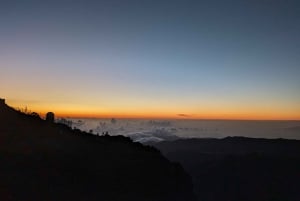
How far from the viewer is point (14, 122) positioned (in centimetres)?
4919

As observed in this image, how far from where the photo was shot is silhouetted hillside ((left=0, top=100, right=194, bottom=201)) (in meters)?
37.8

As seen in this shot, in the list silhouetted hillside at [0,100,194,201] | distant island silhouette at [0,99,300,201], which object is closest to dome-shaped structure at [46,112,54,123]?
distant island silhouette at [0,99,300,201]

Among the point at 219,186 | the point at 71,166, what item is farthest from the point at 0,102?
the point at 219,186

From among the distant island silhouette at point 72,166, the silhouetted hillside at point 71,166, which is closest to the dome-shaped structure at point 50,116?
the distant island silhouette at point 72,166

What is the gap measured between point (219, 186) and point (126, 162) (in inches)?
5787

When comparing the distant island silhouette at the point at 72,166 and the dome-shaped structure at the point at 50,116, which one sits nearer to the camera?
the distant island silhouette at the point at 72,166

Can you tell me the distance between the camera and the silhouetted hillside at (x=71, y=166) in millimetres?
37759

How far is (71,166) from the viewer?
46.1 meters

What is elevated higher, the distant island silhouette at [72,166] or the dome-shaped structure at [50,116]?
the dome-shaped structure at [50,116]

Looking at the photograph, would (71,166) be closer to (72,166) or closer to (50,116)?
(72,166)

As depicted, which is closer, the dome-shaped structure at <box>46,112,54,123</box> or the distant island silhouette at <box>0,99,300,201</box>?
the distant island silhouette at <box>0,99,300,201</box>

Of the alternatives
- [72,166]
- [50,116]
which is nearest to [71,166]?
[72,166]

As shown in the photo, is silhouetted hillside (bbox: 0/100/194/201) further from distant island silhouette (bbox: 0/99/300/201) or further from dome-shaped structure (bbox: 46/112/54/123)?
dome-shaped structure (bbox: 46/112/54/123)

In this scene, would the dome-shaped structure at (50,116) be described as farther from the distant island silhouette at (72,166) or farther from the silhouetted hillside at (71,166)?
the silhouetted hillside at (71,166)
